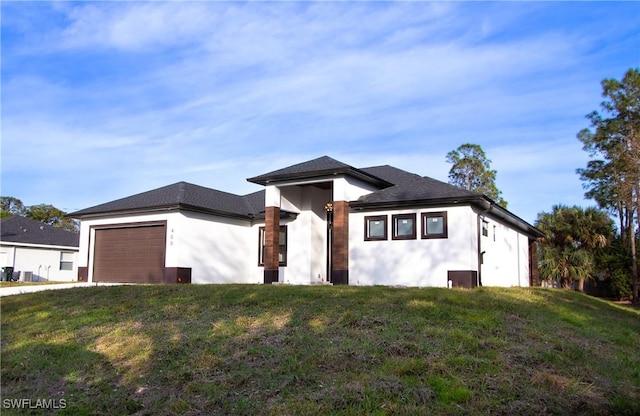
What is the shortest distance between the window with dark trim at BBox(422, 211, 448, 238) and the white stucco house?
3 centimetres

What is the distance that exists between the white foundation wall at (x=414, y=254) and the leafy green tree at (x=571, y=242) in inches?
638

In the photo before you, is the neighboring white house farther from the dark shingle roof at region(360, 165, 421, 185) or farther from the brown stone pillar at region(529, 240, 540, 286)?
the brown stone pillar at region(529, 240, 540, 286)

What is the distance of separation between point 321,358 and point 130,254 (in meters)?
14.9

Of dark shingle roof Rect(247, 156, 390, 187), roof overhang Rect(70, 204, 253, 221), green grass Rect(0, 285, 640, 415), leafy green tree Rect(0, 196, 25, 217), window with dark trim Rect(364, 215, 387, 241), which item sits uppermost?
leafy green tree Rect(0, 196, 25, 217)

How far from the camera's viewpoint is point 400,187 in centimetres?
1853

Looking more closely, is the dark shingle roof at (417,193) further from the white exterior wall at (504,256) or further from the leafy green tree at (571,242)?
the leafy green tree at (571,242)

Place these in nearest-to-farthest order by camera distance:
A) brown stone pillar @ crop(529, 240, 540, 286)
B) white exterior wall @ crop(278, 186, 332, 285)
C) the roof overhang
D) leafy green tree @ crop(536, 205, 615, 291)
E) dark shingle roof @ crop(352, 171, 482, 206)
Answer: dark shingle roof @ crop(352, 171, 482, 206)
the roof overhang
white exterior wall @ crop(278, 186, 332, 285)
brown stone pillar @ crop(529, 240, 540, 286)
leafy green tree @ crop(536, 205, 615, 291)

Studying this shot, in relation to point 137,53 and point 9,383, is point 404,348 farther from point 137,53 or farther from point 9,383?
point 137,53

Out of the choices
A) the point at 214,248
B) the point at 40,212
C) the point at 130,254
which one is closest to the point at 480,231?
the point at 214,248

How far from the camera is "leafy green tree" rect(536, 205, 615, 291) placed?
96.8 feet

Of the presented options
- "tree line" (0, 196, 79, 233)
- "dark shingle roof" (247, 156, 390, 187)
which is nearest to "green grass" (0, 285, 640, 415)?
"dark shingle roof" (247, 156, 390, 187)

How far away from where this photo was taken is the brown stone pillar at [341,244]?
17125mm

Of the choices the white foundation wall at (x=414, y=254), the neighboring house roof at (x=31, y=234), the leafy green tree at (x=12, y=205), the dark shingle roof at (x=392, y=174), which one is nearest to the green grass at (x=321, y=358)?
the white foundation wall at (x=414, y=254)

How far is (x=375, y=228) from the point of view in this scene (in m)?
17.5
